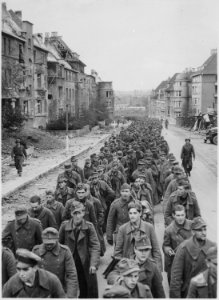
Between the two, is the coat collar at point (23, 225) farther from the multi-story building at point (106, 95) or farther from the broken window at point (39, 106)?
the multi-story building at point (106, 95)

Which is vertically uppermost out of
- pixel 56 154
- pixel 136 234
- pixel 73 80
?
pixel 73 80

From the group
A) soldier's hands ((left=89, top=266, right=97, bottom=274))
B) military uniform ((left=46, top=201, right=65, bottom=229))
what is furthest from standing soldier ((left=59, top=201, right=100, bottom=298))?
military uniform ((left=46, top=201, right=65, bottom=229))

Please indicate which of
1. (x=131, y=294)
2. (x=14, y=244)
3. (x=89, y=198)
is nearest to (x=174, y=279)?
(x=131, y=294)

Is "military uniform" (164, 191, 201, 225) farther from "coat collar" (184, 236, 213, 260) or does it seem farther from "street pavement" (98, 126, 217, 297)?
"coat collar" (184, 236, 213, 260)

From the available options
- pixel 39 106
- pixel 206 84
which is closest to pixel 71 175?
pixel 39 106

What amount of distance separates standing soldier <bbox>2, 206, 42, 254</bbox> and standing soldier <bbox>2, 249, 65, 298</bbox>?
89.9 inches

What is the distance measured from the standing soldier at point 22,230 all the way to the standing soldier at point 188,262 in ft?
7.82

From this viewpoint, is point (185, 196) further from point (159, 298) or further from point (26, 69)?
point (26, 69)

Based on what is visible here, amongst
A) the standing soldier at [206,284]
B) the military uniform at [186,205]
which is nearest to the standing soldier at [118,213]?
the military uniform at [186,205]

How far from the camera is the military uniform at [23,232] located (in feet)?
23.5

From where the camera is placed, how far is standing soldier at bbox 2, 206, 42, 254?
713 cm

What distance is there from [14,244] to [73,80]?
2183 inches

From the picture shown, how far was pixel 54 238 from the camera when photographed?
5.84m

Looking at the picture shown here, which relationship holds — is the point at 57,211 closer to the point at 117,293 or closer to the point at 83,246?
the point at 83,246
